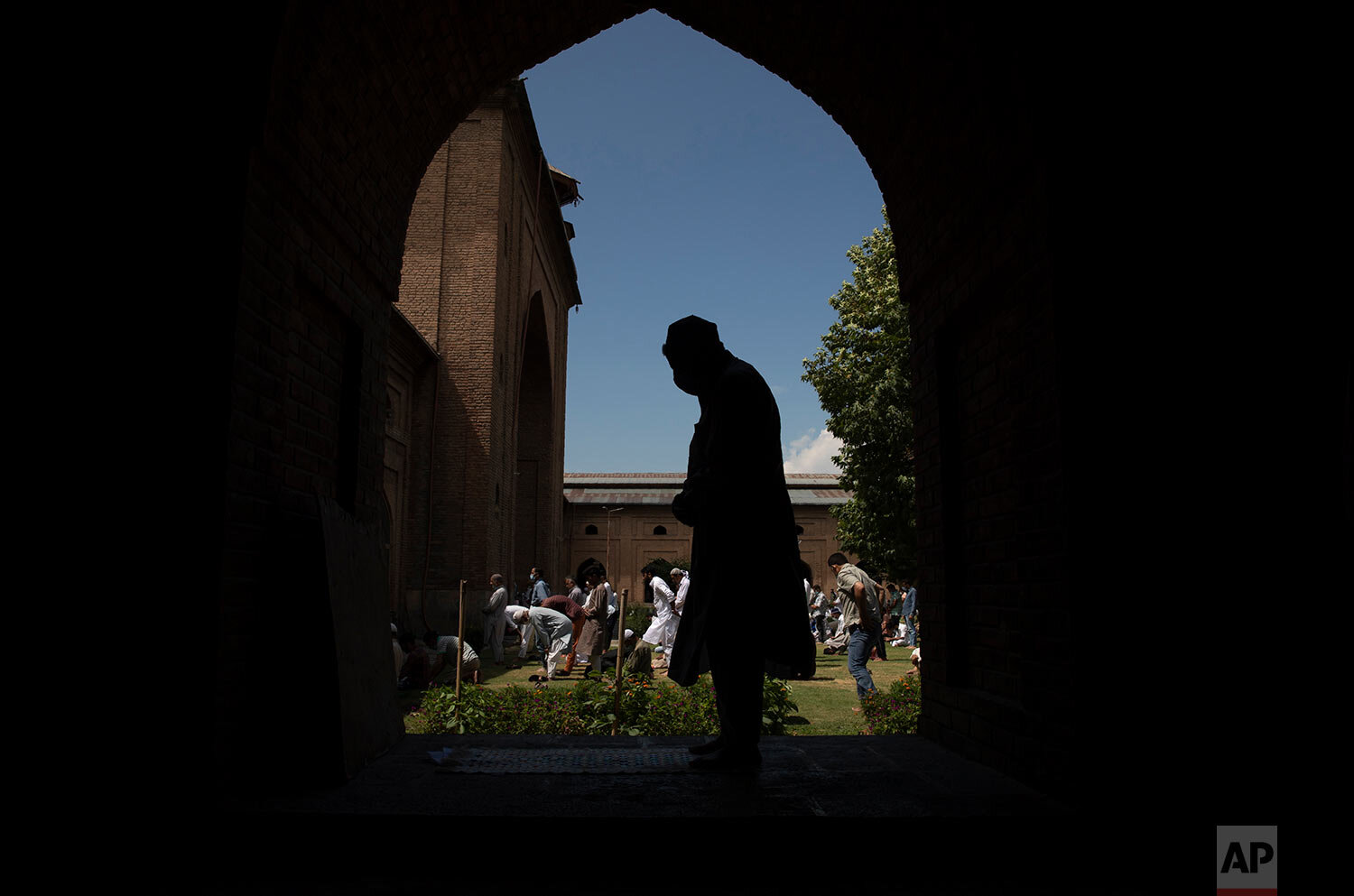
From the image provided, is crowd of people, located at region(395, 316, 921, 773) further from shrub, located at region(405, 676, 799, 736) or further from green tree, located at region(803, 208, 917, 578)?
green tree, located at region(803, 208, 917, 578)

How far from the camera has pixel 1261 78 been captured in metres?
3.07

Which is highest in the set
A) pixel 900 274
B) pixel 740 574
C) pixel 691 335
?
pixel 900 274

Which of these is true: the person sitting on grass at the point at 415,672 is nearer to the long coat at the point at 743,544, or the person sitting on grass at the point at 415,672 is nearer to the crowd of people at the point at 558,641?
the crowd of people at the point at 558,641

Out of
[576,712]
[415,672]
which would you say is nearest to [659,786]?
[576,712]

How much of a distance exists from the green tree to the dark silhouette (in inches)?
593

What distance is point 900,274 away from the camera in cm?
494

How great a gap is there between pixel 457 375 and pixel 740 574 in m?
17.4

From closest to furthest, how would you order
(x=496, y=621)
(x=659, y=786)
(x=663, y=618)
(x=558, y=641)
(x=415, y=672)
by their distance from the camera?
(x=659, y=786) → (x=415, y=672) → (x=558, y=641) → (x=663, y=618) → (x=496, y=621)

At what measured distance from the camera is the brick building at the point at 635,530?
43.0m

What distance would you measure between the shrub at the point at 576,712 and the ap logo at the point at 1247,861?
358 cm

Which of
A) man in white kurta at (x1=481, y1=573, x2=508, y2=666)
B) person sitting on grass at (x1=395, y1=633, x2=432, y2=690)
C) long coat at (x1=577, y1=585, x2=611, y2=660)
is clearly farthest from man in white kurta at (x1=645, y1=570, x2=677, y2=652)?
person sitting on grass at (x1=395, y1=633, x2=432, y2=690)

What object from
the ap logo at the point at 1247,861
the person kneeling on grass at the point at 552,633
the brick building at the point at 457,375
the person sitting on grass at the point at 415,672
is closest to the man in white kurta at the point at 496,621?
the person kneeling on grass at the point at 552,633

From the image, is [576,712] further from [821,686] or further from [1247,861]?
[821,686]

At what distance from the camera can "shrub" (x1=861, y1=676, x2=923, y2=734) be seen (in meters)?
6.23
